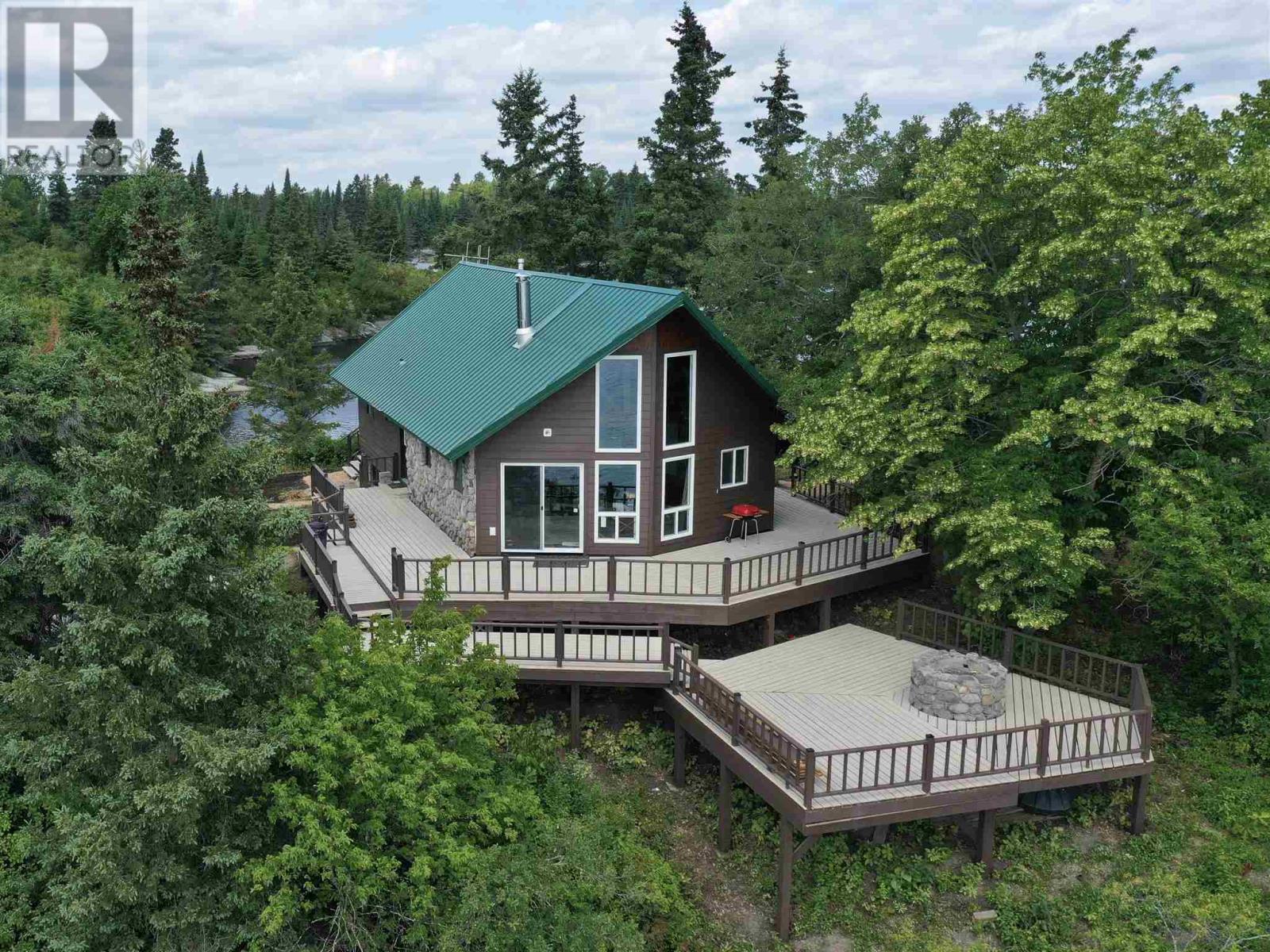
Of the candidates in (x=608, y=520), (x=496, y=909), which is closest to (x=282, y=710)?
(x=496, y=909)

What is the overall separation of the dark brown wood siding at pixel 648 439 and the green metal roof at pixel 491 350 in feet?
1.36

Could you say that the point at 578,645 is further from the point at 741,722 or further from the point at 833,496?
the point at 833,496

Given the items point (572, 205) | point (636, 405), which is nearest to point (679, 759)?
point (636, 405)

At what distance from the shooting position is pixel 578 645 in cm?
1481

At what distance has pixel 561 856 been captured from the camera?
11102mm

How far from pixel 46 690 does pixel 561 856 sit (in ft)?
18.6

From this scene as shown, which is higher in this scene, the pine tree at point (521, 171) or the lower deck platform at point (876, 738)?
the pine tree at point (521, 171)

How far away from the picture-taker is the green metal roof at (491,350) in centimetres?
1627

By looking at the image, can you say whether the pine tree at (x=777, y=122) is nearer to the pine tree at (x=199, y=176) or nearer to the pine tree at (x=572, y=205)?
the pine tree at (x=572, y=205)

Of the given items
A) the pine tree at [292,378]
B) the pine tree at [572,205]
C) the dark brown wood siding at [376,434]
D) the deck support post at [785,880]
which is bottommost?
the deck support post at [785,880]

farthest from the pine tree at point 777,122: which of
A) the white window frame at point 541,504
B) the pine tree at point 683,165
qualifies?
the white window frame at point 541,504

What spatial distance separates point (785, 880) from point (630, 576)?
5.20 metres

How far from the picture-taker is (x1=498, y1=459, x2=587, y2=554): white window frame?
16.9 meters

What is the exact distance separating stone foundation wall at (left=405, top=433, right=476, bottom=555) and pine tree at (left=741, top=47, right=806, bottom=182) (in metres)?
30.4
